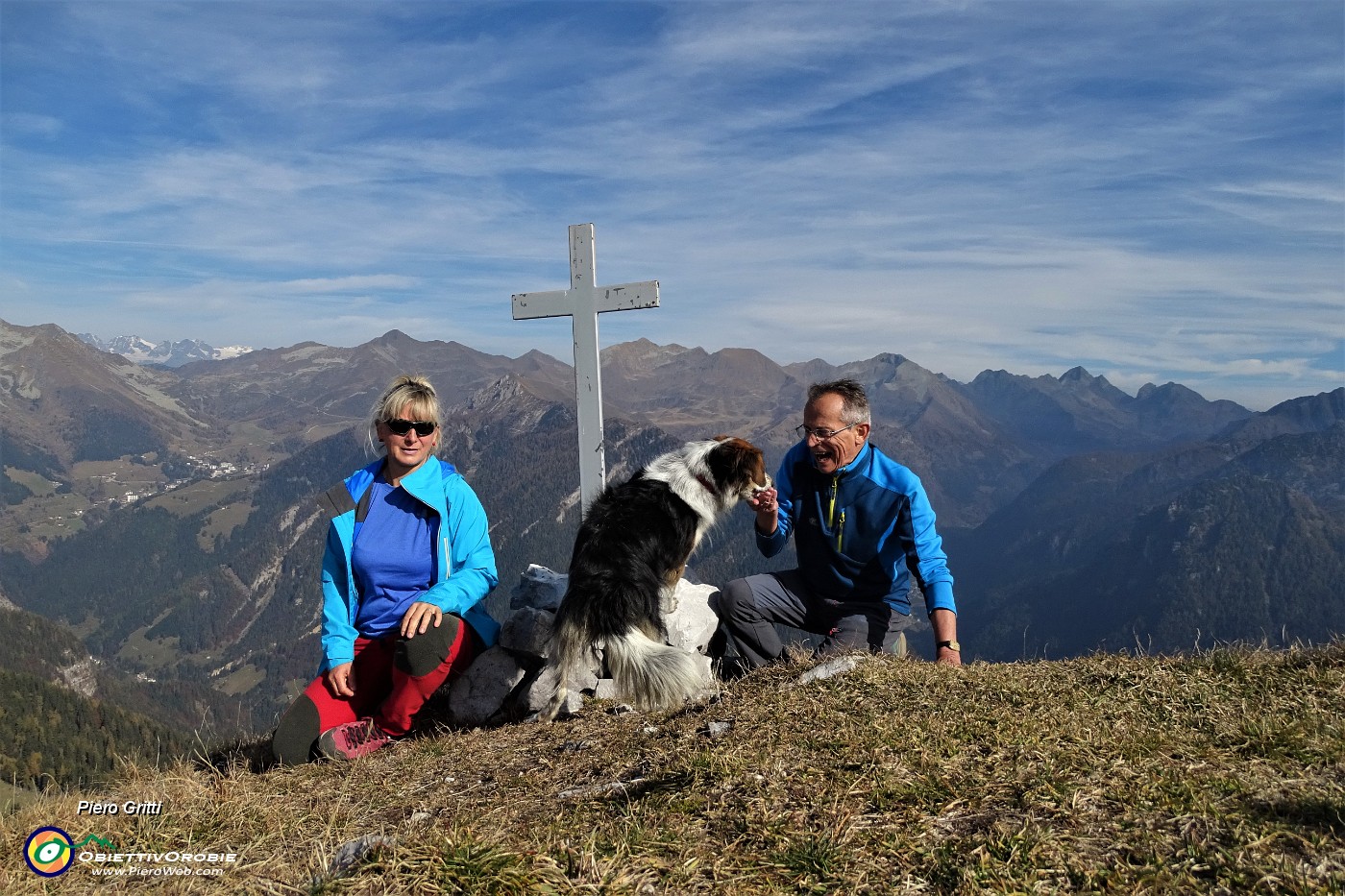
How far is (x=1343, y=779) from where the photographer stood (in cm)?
331

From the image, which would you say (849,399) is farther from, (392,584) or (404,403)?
(392,584)

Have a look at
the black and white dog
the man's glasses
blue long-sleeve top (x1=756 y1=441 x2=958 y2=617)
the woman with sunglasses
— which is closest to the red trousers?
the woman with sunglasses

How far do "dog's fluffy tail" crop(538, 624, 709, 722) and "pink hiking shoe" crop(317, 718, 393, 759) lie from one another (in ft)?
4.98

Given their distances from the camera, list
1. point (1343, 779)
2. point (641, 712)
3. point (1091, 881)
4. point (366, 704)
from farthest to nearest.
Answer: point (366, 704) → point (641, 712) → point (1343, 779) → point (1091, 881)

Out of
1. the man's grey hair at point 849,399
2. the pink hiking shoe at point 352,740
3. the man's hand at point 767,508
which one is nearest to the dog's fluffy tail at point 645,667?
the man's hand at point 767,508

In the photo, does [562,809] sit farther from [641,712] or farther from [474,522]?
[474,522]

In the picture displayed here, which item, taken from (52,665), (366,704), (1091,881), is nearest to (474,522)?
(366,704)

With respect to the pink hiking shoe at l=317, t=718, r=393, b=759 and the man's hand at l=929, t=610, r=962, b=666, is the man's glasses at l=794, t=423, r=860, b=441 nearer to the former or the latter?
the man's hand at l=929, t=610, r=962, b=666

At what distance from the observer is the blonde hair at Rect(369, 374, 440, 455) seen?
21.0 ft

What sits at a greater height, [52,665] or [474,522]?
[474,522]

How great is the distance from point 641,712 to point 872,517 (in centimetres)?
250

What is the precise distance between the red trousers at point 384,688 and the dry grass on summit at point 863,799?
0.48m

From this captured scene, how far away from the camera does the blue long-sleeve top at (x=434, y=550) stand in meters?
6.34

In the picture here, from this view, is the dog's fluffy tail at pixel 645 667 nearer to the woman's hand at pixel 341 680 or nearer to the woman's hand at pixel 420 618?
the woman's hand at pixel 420 618
